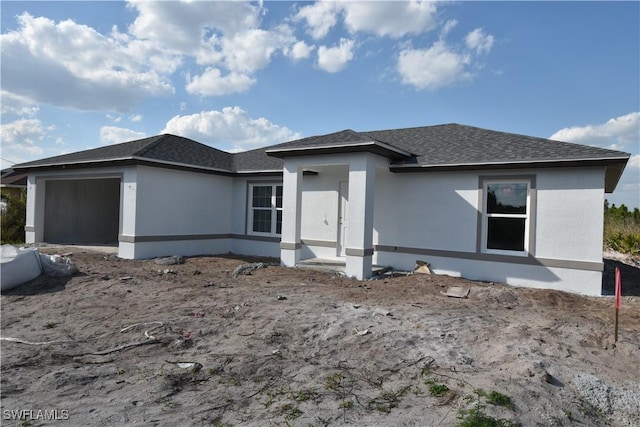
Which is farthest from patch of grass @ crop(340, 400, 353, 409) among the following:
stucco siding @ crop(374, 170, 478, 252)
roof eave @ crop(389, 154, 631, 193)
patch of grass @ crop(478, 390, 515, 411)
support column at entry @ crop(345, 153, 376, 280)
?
roof eave @ crop(389, 154, 631, 193)

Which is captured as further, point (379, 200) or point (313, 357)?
point (379, 200)

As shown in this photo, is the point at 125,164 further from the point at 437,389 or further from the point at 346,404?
the point at 437,389

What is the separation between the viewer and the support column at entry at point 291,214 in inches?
472

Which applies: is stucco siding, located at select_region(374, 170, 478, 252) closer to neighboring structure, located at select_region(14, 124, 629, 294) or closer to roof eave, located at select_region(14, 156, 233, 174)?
neighboring structure, located at select_region(14, 124, 629, 294)

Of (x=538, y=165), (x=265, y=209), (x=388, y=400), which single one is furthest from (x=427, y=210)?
(x=388, y=400)

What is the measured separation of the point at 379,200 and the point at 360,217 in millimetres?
1934

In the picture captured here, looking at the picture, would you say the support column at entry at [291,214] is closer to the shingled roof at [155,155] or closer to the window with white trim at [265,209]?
the window with white trim at [265,209]

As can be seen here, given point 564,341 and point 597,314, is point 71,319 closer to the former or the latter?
point 564,341

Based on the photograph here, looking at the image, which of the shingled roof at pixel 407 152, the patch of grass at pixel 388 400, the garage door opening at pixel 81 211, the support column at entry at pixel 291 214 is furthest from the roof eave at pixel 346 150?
the garage door opening at pixel 81 211

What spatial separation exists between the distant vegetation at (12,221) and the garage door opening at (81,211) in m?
2.05

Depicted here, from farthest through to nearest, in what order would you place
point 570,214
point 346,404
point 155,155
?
point 155,155 < point 570,214 < point 346,404

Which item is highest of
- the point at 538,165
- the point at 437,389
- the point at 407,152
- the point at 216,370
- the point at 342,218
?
the point at 407,152

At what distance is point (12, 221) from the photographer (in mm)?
18328

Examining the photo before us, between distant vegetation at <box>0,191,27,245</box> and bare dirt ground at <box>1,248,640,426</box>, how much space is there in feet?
36.5
